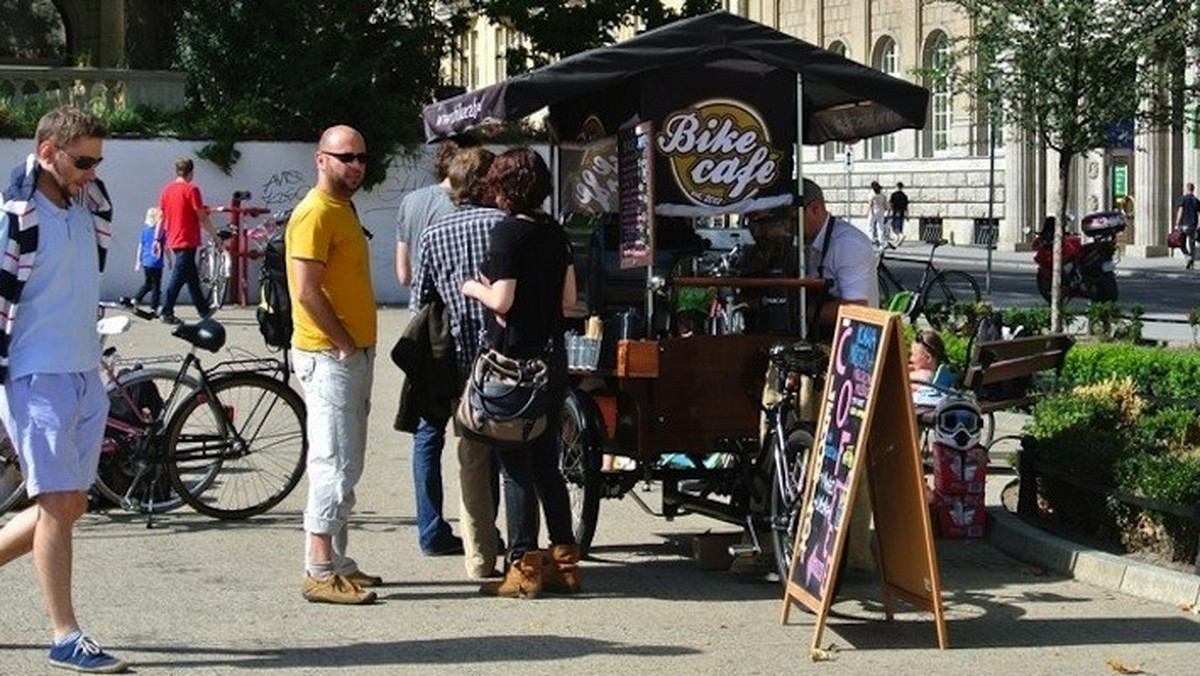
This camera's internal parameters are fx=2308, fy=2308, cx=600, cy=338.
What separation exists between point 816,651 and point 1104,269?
19157 millimetres

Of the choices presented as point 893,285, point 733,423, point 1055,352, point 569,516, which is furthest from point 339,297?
point 893,285

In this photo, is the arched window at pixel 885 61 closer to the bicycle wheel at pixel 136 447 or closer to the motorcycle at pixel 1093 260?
the motorcycle at pixel 1093 260

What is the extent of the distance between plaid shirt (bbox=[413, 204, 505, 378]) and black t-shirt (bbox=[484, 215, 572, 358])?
0.35m

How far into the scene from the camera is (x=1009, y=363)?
41.4 ft

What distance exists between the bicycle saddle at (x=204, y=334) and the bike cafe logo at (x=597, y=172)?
221 centimetres

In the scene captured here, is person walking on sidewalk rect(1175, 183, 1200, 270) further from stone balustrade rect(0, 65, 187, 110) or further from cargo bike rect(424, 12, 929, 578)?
cargo bike rect(424, 12, 929, 578)

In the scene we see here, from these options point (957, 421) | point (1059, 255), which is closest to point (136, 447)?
point (957, 421)

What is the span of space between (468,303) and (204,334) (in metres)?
2.06

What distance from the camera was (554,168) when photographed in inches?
520

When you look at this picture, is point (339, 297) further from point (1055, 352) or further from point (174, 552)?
point (1055, 352)

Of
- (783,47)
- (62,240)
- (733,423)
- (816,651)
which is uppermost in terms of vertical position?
(783,47)

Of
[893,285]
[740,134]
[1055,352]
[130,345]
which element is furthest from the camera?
[893,285]

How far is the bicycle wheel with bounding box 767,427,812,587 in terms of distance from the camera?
9.18m

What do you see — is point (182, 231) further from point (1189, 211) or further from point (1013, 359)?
point (1189, 211)
